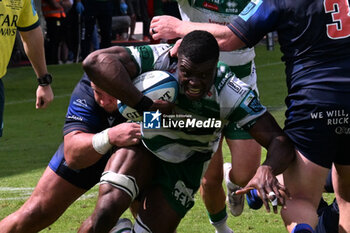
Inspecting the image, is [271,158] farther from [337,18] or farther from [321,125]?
[337,18]

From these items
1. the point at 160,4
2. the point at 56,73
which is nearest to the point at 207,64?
the point at 160,4

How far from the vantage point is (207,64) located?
18.2 feet

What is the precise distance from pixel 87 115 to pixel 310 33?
1802 mm

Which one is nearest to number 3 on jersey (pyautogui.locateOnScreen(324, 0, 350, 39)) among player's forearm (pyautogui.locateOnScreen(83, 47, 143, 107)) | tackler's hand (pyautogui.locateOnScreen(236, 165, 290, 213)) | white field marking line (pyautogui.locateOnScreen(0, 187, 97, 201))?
tackler's hand (pyautogui.locateOnScreen(236, 165, 290, 213))

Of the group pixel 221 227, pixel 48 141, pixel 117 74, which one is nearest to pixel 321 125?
pixel 117 74

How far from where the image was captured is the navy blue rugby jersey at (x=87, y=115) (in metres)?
6.49

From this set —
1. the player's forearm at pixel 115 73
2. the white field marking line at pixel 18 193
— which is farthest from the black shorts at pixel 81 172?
the white field marking line at pixel 18 193

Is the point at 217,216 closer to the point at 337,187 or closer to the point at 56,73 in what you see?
the point at 337,187

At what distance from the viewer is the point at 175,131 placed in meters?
5.92

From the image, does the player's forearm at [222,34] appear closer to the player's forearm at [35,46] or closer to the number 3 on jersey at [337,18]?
the number 3 on jersey at [337,18]

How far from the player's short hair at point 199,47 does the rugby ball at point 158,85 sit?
199 mm

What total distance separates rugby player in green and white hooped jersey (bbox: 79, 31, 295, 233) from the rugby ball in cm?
5

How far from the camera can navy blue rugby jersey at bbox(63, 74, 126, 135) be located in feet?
21.3

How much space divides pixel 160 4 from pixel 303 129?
37.6 ft
